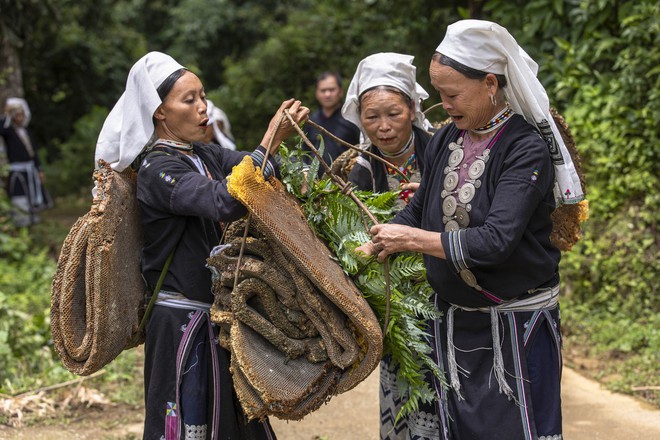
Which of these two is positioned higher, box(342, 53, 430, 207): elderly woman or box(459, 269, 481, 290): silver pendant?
box(342, 53, 430, 207): elderly woman

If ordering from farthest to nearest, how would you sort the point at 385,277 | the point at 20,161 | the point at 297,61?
the point at 297,61, the point at 20,161, the point at 385,277

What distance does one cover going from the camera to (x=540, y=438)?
280 cm

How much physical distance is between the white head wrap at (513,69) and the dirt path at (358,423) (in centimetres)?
243

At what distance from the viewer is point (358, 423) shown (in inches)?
195

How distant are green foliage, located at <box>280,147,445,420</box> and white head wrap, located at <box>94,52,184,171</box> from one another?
54cm

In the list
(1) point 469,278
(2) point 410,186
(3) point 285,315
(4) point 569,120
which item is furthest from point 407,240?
(4) point 569,120

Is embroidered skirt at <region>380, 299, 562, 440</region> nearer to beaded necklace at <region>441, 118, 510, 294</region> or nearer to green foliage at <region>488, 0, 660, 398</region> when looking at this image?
beaded necklace at <region>441, 118, 510, 294</region>

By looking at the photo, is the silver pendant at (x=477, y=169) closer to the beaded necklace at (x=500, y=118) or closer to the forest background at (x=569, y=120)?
the beaded necklace at (x=500, y=118)

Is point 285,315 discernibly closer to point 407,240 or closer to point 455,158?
point 407,240

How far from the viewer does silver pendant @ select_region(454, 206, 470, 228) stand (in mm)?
2738

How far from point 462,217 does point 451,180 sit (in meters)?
0.16

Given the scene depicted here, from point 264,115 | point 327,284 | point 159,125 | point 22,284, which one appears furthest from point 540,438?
point 264,115

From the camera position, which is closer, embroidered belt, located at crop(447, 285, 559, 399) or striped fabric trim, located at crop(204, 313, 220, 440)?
embroidered belt, located at crop(447, 285, 559, 399)

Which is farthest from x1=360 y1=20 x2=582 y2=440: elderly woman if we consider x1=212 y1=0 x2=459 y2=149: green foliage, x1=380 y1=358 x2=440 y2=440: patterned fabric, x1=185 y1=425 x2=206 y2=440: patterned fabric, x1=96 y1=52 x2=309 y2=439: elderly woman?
x1=212 y1=0 x2=459 y2=149: green foliage
